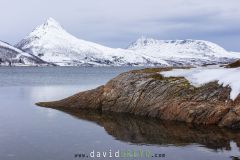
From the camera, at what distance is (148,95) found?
45.9m

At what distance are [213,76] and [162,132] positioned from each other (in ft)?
36.6

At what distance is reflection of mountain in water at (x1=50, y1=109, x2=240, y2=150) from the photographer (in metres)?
32.4

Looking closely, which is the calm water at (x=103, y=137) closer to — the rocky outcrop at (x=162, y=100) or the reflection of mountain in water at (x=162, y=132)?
the reflection of mountain in water at (x=162, y=132)

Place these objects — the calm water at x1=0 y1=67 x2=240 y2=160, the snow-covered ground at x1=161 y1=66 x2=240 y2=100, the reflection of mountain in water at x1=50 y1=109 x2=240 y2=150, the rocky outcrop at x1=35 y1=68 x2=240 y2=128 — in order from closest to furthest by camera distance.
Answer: the calm water at x1=0 y1=67 x2=240 y2=160, the reflection of mountain in water at x1=50 y1=109 x2=240 y2=150, the rocky outcrop at x1=35 y1=68 x2=240 y2=128, the snow-covered ground at x1=161 y1=66 x2=240 y2=100

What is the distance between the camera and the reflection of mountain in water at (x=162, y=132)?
106ft

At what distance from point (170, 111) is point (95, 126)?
8.19m

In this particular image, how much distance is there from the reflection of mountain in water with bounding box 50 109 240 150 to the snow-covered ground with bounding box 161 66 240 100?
520 centimetres

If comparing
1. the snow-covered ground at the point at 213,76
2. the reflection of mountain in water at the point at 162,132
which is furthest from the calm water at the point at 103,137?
the snow-covered ground at the point at 213,76

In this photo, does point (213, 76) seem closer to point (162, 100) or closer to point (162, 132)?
point (162, 100)

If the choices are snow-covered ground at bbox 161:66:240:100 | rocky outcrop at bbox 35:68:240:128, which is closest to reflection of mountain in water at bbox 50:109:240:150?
rocky outcrop at bbox 35:68:240:128

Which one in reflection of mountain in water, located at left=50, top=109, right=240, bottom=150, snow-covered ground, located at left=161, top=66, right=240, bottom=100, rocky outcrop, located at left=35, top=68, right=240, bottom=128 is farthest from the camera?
snow-covered ground, located at left=161, top=66, right=240, bottom=100

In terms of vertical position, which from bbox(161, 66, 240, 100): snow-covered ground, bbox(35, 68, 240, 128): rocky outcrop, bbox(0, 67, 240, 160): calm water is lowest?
bbox(0, 67, 240, 160): calm water

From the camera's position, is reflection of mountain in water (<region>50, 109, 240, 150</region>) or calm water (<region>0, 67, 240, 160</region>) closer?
calm water (<region>0, 67, 240, 160</region>)

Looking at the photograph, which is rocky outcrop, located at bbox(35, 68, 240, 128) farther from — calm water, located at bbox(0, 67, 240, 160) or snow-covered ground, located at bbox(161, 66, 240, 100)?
calm water, located at bbox(0, 67, 240, 160)
